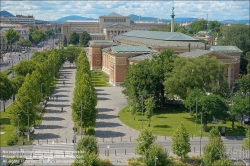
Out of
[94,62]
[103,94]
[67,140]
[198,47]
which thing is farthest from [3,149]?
[94,62]

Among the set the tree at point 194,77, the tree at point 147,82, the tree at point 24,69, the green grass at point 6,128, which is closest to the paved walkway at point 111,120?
the tree at point 147,82

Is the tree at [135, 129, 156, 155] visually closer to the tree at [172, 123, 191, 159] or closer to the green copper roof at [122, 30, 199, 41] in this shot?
the tree at [172, 123, 191, 159]

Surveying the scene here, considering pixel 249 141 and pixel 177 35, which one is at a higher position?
pixel 177 35

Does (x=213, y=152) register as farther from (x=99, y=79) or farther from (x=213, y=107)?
(x=99, y=79)

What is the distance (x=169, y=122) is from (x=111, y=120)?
9596mm

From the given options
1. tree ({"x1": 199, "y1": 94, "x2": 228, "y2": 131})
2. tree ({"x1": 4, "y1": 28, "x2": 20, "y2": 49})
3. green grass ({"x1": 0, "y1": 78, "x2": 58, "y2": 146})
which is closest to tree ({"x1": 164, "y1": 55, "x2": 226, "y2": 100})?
tree ({"x1": 199, "y1": 94, "x2": 228, "y2": 131})

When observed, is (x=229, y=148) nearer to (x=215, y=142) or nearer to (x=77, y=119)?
(x=215, y=142)

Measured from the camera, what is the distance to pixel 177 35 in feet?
361

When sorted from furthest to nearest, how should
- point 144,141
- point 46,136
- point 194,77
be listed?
point 194,77 < point 46,136 < point 144,141

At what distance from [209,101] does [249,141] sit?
12270mm

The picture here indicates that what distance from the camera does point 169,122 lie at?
6025 centimetres

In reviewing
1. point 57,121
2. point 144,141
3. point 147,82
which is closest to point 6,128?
point 57,121

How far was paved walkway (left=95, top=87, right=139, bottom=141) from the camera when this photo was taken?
52.7m

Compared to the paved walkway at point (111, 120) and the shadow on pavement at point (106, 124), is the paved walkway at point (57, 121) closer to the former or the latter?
the shadow on pavement at point (106, 124)
